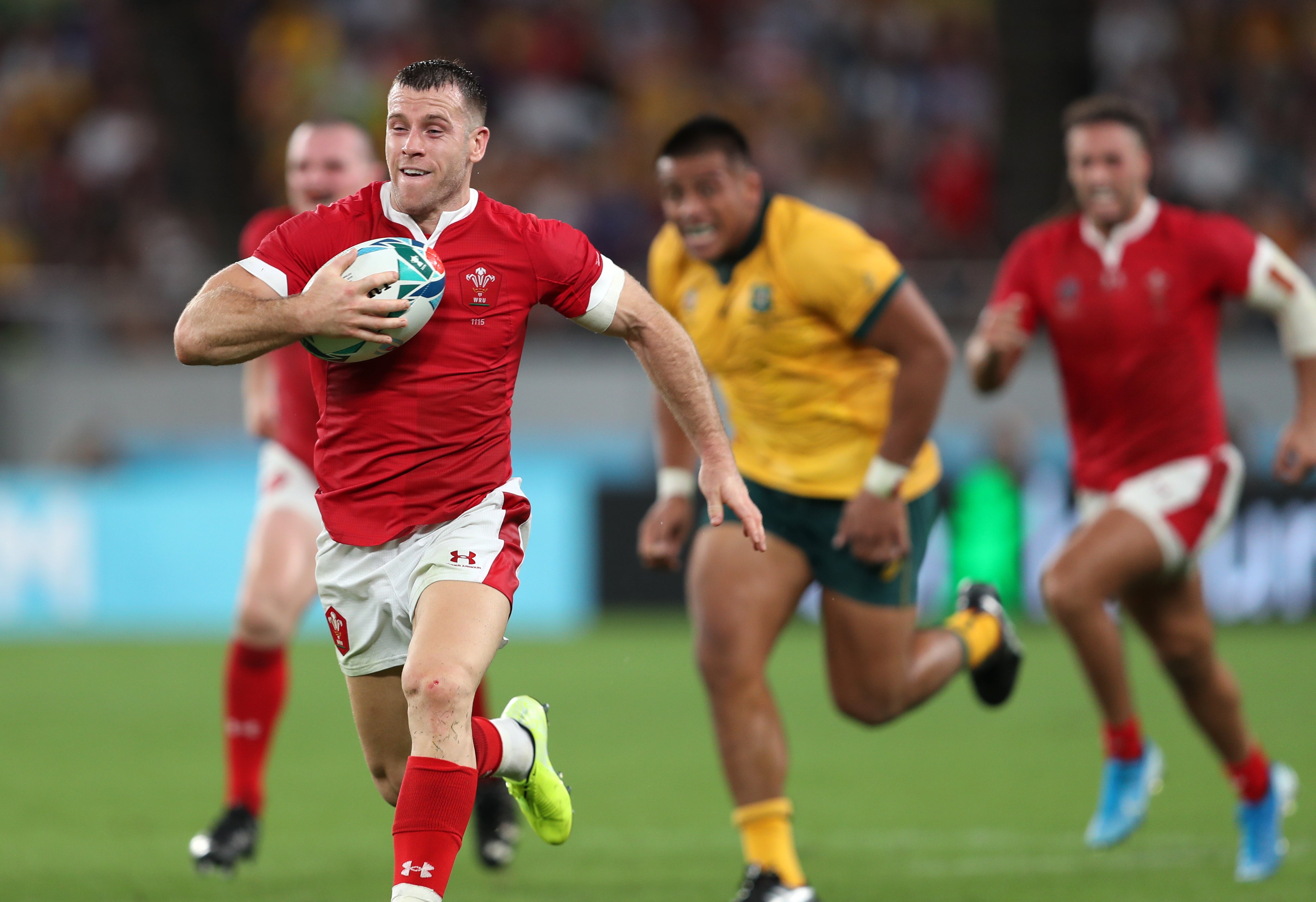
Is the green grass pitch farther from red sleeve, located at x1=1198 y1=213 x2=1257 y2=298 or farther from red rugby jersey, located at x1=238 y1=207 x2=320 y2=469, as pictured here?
red sleeve, located at x1=1198 y1=213 x2=1257 y2=298

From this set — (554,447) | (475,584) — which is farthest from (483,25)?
(475,584)

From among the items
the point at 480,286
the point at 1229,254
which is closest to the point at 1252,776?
the point at 1229,254

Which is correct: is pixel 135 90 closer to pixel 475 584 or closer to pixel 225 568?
pixel 225 568

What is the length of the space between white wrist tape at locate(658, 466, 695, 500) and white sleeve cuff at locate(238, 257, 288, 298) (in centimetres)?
214

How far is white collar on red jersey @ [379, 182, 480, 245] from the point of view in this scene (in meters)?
4.69

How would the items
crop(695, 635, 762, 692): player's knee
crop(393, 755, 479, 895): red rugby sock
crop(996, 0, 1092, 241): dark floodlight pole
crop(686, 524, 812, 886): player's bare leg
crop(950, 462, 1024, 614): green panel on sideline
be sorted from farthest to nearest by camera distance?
crop(996, 0, 1092, 241): dark floodlight pole
crop(950, 462, 1024, 614): green panel on sideline
crop(695, 635, 762, 692): player's knee
crop(686, 524, 812, 886): player's bare leg
crop(393, 755, 479, 895): red rugby sock

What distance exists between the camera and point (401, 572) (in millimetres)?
4695

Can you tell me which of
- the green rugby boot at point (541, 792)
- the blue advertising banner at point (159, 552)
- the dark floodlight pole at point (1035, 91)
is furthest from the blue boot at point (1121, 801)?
the dark floodlight pole at point (1035, 91)

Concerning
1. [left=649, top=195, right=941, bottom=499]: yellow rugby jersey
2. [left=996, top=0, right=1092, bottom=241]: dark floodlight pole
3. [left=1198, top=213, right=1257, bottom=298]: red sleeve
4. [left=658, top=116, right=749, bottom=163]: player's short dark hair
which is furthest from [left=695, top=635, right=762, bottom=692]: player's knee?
[left=996, top=0, right=1092, bottom=241]: dark floodlight pole

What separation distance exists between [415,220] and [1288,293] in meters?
3.53

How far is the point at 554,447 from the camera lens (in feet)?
55.6

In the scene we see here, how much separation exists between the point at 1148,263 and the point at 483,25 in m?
14.2

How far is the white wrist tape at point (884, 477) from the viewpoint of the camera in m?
5.96

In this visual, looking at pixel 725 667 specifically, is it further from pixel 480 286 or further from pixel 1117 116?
pixel 1117 116
